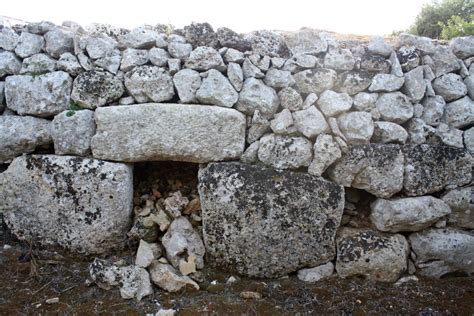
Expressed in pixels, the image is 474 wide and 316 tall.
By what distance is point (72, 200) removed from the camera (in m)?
3.26

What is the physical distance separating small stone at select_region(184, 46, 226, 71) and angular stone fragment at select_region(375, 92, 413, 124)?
146 cm

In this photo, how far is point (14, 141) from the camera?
3.38 metres

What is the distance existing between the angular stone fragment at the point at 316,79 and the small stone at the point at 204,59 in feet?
2.30

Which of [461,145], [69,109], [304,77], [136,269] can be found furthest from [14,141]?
[461,145]

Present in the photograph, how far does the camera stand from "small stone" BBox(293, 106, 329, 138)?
10.5 ft

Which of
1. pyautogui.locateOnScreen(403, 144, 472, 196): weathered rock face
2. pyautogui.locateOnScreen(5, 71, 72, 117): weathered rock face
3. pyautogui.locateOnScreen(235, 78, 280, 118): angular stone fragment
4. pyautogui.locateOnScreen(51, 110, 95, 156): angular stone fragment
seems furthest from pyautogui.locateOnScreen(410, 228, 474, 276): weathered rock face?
pyautogui.locateOnScreen(5, 71, 72, 117): weathered rock face

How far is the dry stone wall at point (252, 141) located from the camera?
125 inches

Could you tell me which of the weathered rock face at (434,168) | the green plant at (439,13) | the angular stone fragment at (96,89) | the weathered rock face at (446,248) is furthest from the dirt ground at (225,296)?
the green plant at (439,13)

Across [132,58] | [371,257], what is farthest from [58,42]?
[371,257]

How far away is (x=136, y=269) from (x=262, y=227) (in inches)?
42.6

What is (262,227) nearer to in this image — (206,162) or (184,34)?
(206,162)

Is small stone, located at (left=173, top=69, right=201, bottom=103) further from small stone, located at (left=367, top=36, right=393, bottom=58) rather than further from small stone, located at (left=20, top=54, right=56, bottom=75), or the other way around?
small stone, located at (left=367, top=36, right=393, bottom=58)

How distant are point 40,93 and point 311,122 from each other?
93.8 inches

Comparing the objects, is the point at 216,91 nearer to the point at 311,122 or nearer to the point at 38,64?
the point at 311,122
